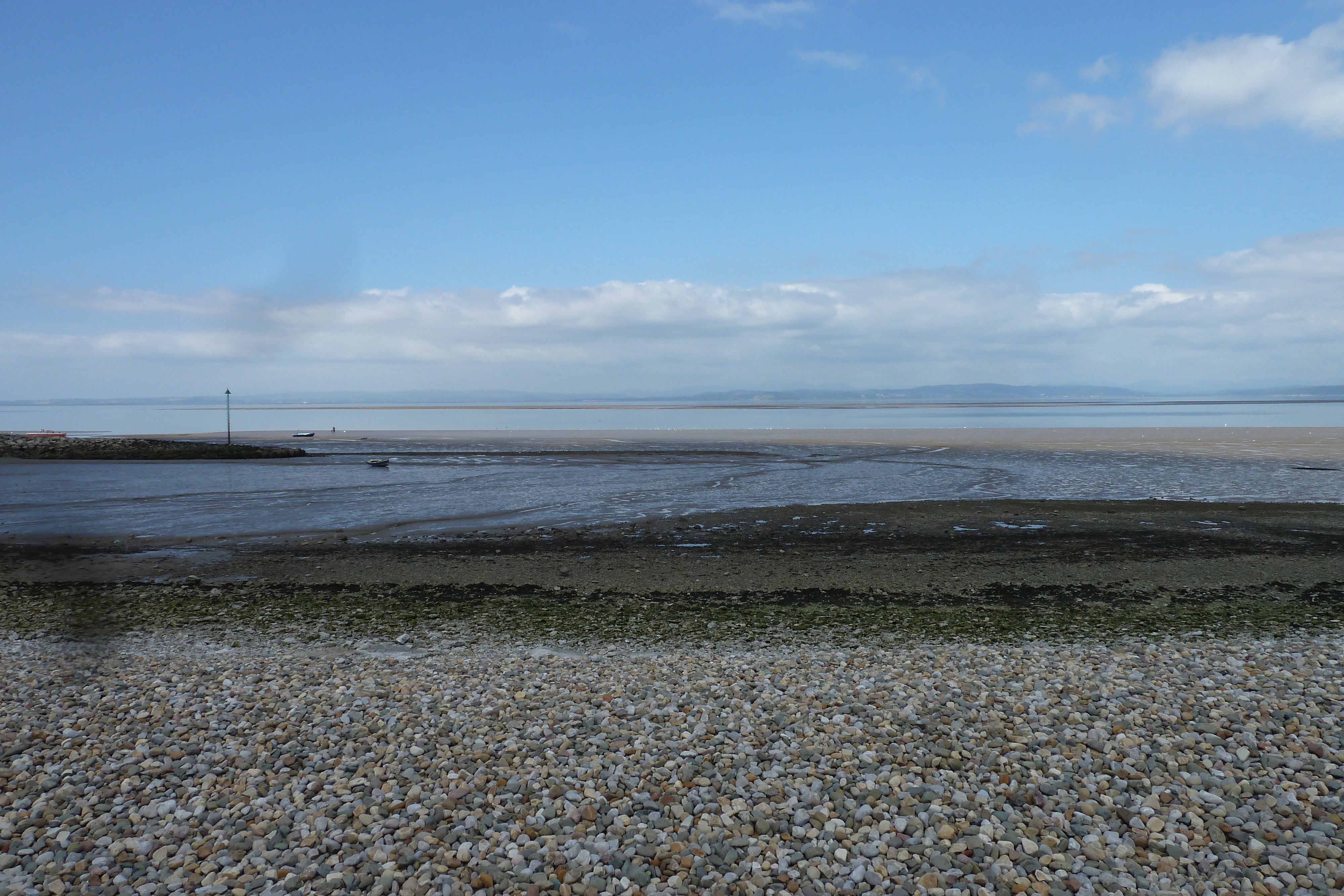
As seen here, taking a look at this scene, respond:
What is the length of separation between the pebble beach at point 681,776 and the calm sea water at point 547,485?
1092 cm

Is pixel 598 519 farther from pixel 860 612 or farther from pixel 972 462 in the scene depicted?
pixel 972 462

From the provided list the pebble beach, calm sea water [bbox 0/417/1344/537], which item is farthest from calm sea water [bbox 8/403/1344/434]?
the pebble beach

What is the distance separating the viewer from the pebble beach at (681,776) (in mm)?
4758

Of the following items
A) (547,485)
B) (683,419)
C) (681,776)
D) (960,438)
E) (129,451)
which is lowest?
(681,776)

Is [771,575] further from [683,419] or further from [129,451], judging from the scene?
[683,419]

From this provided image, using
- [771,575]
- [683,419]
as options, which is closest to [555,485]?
[771,575]

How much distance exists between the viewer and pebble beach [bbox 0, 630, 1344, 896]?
4.76m

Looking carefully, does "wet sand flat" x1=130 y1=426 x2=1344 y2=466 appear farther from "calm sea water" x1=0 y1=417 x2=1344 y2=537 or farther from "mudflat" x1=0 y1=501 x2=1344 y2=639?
"mudflat" x1=0 y1=501 x2=1344 y2=639

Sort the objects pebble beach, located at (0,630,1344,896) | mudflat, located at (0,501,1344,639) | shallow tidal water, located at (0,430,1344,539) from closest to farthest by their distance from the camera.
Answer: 1. pebble beach, located at (0,630,1344,896)
2. mudflat, located at (0,501,1344,639)
3. shallow tidal water, located at (0,430,1344,539)

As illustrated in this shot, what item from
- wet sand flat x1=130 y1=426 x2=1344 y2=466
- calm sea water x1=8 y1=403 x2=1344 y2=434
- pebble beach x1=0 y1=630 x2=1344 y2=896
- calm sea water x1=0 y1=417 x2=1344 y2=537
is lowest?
pebble beach x1=0 y1=630 x2=1344 y2=896

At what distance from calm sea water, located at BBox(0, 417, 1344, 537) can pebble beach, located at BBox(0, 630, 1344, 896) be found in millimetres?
10917

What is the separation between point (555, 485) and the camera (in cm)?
2666

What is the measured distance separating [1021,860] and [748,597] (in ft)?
22.6

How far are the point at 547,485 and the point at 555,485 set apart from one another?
295mm
